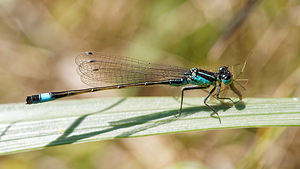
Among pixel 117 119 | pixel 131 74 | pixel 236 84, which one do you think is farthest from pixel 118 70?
pixel 236 84

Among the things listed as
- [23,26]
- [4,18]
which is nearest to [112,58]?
[23,26]

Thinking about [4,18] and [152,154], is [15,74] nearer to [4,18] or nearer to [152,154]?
[4,18]

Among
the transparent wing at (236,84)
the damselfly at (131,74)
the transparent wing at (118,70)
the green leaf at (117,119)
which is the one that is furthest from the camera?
the transparent wing at (118,70)

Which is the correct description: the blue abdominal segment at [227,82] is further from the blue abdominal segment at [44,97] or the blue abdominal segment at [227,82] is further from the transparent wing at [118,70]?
the blue abdominal segment at [44,97]

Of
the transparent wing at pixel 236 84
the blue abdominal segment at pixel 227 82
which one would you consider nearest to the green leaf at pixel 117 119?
the transparent wing at pixel 236 84

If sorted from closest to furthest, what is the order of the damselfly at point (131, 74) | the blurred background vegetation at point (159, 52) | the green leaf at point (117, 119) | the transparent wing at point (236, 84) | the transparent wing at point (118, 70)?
the green leaf at point (117, 119), the transparent wing at point (236, 84), the damselfly at point (131, 74), the transparent wing at point (118, 70), the blurred background vegetation at point (159, 52)

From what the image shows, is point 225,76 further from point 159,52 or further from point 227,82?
point 159,52

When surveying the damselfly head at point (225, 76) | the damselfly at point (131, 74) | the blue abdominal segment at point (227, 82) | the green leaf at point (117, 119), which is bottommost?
the green leaf at point (117, 119)
